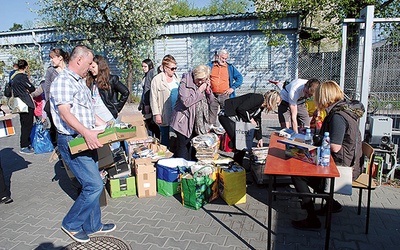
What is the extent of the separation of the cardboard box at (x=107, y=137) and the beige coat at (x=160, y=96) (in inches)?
75.9

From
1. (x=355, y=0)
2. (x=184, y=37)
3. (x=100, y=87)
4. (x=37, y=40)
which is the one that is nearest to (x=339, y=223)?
(x=100, y=87)

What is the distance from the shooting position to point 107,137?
306 cm

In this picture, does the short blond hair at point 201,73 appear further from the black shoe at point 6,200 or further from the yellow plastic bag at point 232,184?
the black shoe at point 6,200

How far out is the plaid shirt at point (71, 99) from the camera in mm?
2889

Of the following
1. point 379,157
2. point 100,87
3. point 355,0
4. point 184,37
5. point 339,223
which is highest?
point 355,0

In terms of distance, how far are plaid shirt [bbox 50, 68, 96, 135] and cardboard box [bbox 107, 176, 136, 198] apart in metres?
1.46

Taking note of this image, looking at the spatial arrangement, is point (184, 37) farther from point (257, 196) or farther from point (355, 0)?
point (257, 196)

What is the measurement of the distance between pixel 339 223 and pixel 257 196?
3.75 feet

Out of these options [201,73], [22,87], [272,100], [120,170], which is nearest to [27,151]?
[22,87]

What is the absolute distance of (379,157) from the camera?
470 cm

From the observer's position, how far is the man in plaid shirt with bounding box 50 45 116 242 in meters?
2.89

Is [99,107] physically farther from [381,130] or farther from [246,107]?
[381,130]

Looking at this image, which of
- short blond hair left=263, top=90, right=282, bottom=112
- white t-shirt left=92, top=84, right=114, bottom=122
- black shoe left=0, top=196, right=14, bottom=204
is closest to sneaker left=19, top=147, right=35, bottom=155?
black shoe left=0, top=196, right=14, bottom=204

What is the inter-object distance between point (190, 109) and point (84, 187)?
6.34 feet
